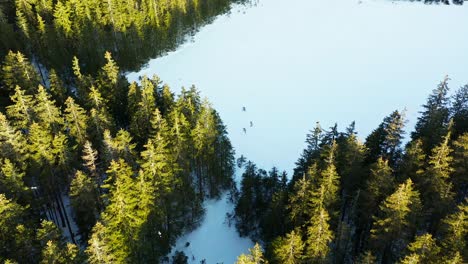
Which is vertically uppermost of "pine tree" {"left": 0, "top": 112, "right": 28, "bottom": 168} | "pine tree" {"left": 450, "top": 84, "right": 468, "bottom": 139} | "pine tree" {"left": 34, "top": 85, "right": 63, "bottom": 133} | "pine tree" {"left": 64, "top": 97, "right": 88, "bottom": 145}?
"pine tree" {"left": 34, "top": 85, "right": 63, "bottom": 133}

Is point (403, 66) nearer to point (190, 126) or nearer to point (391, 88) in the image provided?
point (391, 88)

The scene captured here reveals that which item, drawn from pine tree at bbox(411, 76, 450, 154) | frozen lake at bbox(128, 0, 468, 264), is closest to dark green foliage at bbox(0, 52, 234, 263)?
frozen lake at bbox(128, 0, 468, 264)

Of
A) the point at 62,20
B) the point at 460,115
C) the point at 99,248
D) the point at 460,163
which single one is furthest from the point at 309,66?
the point at 99,248

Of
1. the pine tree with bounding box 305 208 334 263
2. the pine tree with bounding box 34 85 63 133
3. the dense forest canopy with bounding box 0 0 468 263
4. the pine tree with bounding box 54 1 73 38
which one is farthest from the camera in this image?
the pine tree with bounding box 54 1 73 38

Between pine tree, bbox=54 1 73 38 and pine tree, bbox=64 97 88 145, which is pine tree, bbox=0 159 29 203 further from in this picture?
pine tree, bbox=54 1 73 38

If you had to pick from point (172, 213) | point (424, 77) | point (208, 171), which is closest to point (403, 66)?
point (424, 77)

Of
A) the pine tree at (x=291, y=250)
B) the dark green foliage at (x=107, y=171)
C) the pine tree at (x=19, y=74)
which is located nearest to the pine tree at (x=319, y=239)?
the pine tree at (x=291, y=250)
